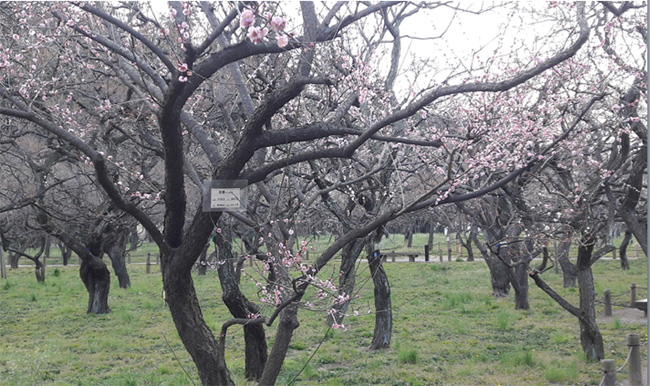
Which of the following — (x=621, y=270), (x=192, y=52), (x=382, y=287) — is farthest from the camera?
(x=621, y=270)

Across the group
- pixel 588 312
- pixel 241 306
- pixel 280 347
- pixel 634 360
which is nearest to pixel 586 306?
pixel 588 312

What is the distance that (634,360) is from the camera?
6.69 m

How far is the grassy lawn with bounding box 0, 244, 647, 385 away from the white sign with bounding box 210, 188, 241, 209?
1291 millimetres

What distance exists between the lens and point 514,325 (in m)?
11.8

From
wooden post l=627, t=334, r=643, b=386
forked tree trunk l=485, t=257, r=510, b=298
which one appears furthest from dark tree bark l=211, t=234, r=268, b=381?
forked tree trunk l=485, t=257, r=510, b=298

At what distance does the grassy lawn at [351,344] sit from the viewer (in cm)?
814

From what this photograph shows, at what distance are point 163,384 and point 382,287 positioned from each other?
3.89 metres

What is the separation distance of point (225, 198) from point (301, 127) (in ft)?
2.83

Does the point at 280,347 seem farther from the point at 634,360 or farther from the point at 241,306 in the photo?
the point at 634,360

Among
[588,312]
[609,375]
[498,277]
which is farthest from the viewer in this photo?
[498,277]

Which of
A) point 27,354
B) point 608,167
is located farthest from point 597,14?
point 27,354

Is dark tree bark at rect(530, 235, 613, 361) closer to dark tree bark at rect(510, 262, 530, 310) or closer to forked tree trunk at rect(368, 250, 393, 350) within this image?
forked tree trunk at rect(368, 250, 393, 350)

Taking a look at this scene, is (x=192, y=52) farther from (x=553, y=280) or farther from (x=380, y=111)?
(x=553, y=280)

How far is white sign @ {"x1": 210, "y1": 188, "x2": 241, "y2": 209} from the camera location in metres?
4.78
